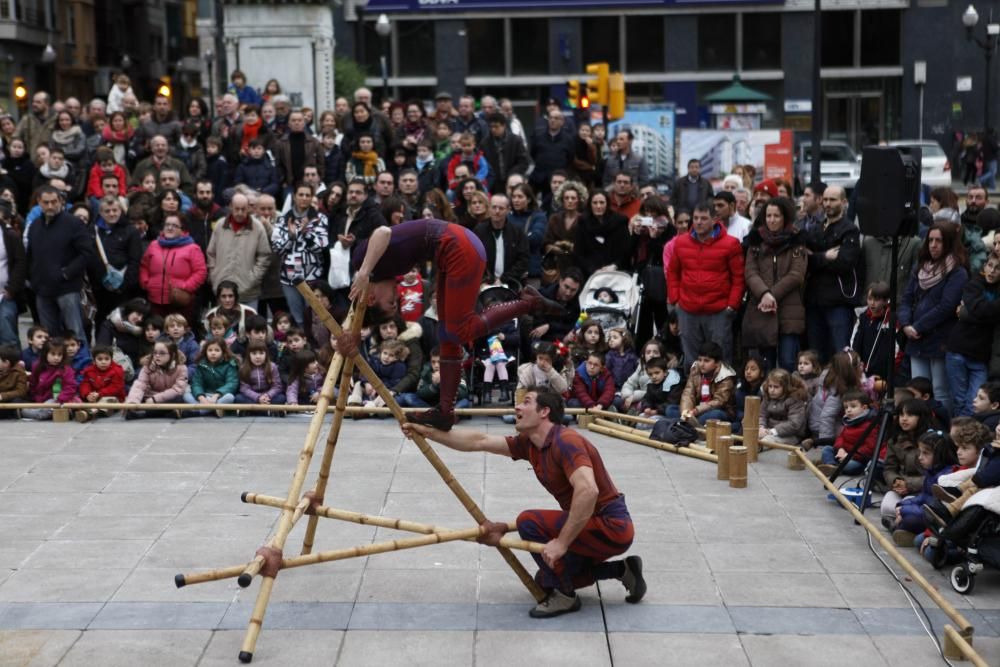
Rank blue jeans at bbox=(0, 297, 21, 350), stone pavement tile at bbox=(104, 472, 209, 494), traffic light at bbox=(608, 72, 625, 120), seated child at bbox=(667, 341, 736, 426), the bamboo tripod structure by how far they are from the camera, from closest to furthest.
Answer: the bamboo tripod structure → stone pavement tile at bbox=(104, 472, 209, 494) → seated child at bbox=(667, 341, 736, 426) → blue jeans at bbox=(0, 297, 21, 350) → traffic light at bbox=(608, 72, 625, 120)

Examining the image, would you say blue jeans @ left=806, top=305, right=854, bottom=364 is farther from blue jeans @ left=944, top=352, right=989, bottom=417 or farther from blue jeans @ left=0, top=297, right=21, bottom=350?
blue jeans @ left=0, top=297, right=21, bottom=350

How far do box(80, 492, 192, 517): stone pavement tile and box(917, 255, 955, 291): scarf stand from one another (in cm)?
557

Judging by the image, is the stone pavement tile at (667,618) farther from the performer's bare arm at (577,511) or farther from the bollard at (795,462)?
the bollard at (795,462)

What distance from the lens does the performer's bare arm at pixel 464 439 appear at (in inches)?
292

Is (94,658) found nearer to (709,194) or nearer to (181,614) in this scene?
(181,614)

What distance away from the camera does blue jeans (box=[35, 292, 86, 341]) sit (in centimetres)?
1309

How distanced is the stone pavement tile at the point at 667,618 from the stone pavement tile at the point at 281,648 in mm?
1385

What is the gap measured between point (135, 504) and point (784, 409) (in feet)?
15.8

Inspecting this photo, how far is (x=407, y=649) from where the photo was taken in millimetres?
6867

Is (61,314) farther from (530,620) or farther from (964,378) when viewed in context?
(964,378)

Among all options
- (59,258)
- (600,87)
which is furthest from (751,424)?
(600,87)

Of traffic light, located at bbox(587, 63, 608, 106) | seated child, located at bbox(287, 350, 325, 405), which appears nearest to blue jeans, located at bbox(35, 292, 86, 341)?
seated child, located at bbox(287, 350, 325, 405)

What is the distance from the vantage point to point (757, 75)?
41062mm

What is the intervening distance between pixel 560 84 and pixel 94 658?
36.4 meters
